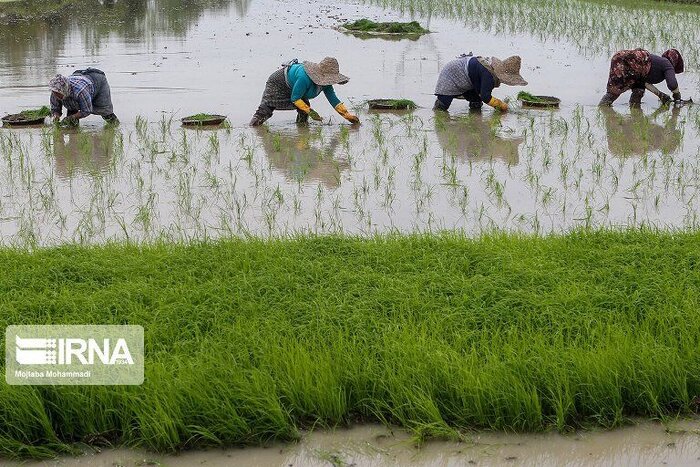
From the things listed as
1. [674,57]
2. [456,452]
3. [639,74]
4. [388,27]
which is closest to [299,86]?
[639,74]

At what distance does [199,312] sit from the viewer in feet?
12.0

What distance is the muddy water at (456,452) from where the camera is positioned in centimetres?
289

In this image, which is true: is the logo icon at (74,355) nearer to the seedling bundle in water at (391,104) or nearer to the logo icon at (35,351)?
the logo icon at (35,351)

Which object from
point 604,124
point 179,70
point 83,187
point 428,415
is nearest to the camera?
point 428,415

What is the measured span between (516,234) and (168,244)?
185 centimetres

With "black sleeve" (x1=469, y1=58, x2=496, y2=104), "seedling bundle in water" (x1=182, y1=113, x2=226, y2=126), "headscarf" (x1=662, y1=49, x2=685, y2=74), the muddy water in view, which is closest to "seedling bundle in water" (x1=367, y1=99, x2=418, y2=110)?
"black sleeve" (x1=469, y1=58, x2=496, y2=104)

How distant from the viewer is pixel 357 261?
165 inches

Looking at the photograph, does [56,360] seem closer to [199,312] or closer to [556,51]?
[199,312]

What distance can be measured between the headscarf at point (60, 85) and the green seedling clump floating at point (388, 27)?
769cm

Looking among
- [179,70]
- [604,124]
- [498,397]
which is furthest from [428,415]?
[179,70]

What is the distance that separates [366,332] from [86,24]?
42.1ft

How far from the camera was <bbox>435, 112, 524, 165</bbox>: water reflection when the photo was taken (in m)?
6.52

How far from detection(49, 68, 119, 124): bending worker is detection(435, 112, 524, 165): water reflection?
9.28ft

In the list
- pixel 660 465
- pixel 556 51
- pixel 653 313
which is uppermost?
pixel 556 51
